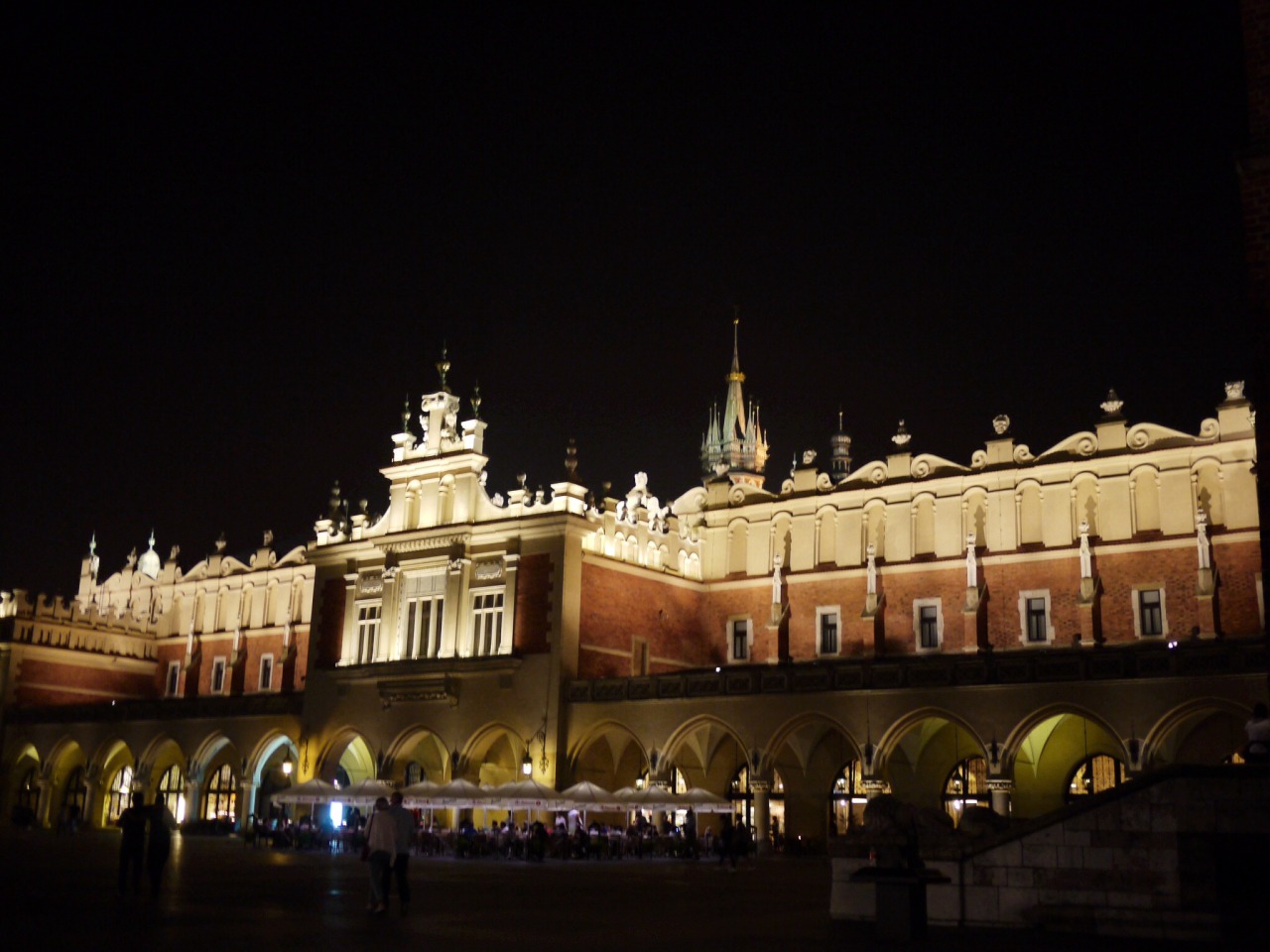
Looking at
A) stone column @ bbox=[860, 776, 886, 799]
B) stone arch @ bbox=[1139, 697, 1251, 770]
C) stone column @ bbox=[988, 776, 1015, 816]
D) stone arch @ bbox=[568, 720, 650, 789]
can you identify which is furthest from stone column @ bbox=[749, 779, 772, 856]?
stone arch @ bbox=[1139, 697, 1251, 770]

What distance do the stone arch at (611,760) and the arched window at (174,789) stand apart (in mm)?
23303

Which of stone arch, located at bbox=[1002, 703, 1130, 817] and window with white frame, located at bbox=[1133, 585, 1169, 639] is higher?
window with white frame, located at bbox=[1133, 585, 1169, 639]

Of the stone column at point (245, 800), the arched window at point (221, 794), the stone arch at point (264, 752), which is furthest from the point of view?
the arched window at point (221, 794)

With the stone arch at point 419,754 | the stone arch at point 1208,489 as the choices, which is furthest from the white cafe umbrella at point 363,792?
the stone arch at point 1208,489

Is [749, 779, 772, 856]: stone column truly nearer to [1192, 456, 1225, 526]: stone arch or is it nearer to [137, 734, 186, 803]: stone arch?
[1192, 456, 1225, 526]: stone arch

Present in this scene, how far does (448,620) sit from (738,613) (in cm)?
1049

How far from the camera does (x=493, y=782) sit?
50312 mm

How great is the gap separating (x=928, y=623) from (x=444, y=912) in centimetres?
3081

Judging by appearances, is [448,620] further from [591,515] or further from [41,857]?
[41,857]

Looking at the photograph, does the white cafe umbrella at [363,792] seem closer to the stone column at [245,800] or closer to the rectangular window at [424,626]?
the rectangular window at [424,626]

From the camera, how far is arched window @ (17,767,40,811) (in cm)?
6319

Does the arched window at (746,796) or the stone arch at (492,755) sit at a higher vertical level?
the stone arch at (492,755)

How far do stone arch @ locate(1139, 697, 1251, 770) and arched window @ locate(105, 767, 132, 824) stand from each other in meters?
44.3

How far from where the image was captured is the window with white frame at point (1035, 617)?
144 ft
